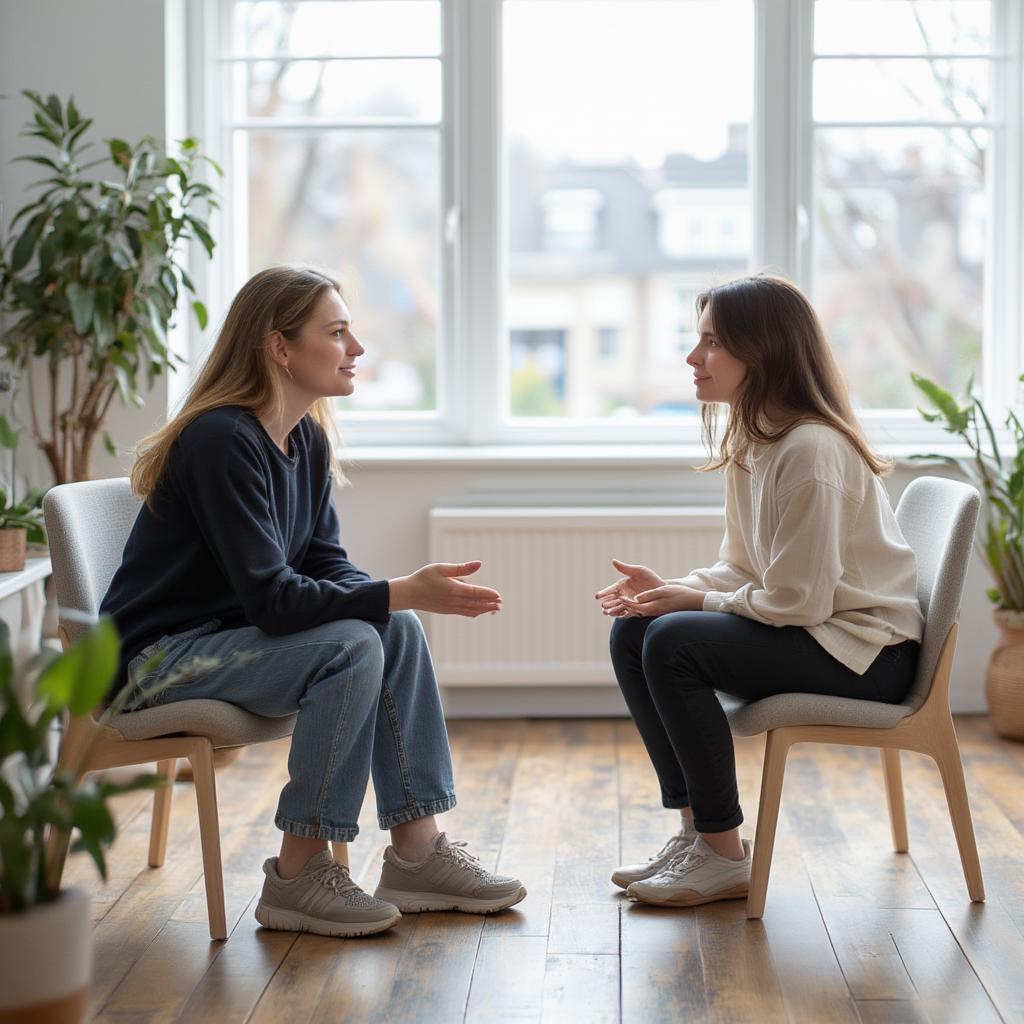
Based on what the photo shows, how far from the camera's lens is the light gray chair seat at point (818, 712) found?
88.3 inches

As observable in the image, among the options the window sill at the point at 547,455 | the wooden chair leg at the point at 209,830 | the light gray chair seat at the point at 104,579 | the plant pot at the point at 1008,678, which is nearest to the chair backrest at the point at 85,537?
the light gray chair seat at the point at 104,579

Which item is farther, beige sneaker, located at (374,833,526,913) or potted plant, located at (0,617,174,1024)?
beige sneaker, located at (374,833,526,913)

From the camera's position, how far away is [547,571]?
3.73m

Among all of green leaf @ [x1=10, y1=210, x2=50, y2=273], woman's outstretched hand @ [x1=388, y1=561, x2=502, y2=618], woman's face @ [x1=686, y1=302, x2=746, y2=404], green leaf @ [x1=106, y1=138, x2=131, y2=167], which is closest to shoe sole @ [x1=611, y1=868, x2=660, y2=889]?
woman's outstretched hand @ [x1=388, y1=561, x2=502, y2=618]

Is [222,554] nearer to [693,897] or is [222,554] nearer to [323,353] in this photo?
[323,353]

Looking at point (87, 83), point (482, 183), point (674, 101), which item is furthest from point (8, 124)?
point (674, 101)

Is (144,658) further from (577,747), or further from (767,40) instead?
(767,40)

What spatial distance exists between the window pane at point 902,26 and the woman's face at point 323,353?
2.17m

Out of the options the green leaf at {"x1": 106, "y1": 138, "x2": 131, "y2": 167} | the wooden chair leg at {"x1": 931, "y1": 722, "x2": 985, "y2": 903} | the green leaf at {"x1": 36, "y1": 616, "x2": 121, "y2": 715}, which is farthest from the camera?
the green leaf at {"x1": 106, "y1": 138, "x2": 131, "y2": 167}

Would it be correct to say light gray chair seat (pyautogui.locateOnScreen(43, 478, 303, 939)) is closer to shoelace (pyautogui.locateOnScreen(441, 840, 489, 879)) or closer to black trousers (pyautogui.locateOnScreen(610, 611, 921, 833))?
shoelace (pyautogui.locateOnScreen(441, 840, 489, 879))

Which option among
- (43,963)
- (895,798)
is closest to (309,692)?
(43,963)

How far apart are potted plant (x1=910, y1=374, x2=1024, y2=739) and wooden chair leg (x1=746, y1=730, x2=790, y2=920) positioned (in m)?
1.50

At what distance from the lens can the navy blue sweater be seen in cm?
219

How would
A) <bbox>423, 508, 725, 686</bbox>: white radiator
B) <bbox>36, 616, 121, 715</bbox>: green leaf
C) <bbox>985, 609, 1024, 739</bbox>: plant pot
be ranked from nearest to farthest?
1. <bbox>36, 616, 121, 715</bbox>: green leaf
2. <bbox>985, 609, 1024, 739</bbox>: plant pot
3. <bbox>423, 508, 725, 686</bbox>: white radiator
